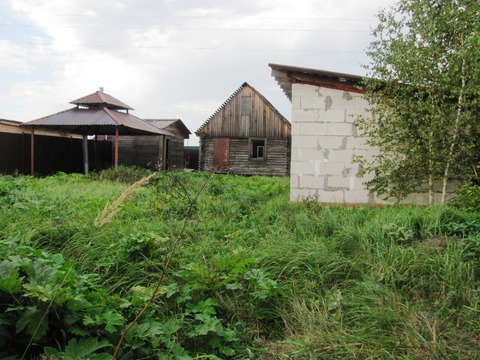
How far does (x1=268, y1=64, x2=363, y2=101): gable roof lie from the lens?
24.2ft

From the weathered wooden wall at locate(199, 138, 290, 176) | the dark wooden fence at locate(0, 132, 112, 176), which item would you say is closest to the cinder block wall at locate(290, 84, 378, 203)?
the dark wooden fence at locate(0, 132, 112, 176)

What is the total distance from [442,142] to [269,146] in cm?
1614

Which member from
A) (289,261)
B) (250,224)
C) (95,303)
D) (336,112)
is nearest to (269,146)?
(336,112)

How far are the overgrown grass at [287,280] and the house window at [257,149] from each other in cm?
1704

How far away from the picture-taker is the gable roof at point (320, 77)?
736cm

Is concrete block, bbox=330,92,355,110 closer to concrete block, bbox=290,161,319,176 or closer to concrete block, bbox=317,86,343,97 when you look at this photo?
concrete block, bbox=317,86,343,97

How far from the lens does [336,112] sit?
24.9 feet

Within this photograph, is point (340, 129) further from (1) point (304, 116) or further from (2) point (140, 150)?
(2) point (140, 150)

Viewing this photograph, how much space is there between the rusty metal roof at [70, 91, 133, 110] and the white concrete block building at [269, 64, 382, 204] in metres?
10.4

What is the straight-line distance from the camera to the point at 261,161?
74.6 feet

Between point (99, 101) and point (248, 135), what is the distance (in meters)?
9.42

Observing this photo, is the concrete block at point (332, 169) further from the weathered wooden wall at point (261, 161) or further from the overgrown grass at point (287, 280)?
the weathered wooden wall at point (261, 161)

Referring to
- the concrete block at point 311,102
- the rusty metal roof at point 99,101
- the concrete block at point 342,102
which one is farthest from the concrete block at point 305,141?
the rusty metal roof at point 99,101

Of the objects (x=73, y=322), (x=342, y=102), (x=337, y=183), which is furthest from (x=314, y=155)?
(x=73, y=322)
